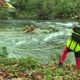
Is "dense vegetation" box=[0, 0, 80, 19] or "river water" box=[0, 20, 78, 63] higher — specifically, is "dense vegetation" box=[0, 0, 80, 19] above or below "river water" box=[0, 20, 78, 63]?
below

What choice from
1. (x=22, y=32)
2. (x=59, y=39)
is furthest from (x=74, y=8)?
(x=59, y=39)

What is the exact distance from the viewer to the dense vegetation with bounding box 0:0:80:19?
43969 mm

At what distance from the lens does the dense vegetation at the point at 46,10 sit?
44.0 meters

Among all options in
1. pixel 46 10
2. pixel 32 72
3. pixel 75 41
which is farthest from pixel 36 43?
pixel 46 10

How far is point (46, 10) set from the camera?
4453 cm

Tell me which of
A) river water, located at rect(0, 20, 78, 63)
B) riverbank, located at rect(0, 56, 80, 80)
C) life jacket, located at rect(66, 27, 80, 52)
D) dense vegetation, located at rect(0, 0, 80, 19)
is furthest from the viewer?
dense vegetation, located at rect(0, 0, 80, 19)

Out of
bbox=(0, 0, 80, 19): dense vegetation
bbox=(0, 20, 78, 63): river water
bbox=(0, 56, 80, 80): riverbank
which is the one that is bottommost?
bbox=(0, 0, 80, 19): dense vegetation

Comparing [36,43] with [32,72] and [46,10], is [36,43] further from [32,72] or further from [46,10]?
[46,10]

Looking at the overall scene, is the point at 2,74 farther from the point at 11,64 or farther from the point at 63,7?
the point at 63,7

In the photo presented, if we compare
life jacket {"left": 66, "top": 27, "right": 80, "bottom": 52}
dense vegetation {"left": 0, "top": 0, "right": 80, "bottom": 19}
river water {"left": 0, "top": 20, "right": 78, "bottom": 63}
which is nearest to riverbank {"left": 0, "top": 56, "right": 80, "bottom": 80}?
life jacket {"left": 66, "top": 27, "right": 80, "bottom": 52}

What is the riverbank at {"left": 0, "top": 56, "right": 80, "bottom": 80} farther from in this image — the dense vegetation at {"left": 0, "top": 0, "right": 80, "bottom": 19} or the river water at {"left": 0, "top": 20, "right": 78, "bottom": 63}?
the dense vegetation at {"left": 0, "top": 0, "right": 80, "bottom": 19}

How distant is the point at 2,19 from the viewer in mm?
40562

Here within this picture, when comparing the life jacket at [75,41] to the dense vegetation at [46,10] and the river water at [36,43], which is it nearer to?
the river water at [36,43]

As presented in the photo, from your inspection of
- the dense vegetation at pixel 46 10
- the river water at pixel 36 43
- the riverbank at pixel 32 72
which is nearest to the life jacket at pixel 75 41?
the riverbank at pixel 32 72
